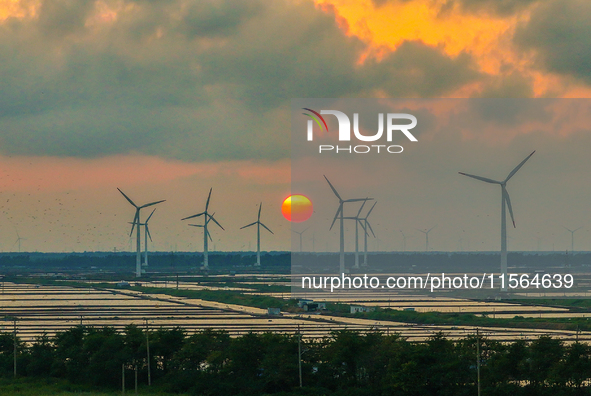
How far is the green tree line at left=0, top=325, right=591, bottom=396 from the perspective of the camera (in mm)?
52219

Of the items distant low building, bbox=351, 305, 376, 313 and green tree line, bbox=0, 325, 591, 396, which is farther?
distant low building, bbox=351, 305, 376, 313

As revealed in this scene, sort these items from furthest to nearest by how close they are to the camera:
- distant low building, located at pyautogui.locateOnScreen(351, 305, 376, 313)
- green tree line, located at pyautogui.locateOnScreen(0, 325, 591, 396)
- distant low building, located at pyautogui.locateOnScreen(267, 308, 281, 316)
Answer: distant low building, located at pyautogui.locateOnScreen(351, 305, 376, 313) < distant low building, located at pyautogui.locateOnScreen(267, 308, 281, 316) < green tree line, located at pyautogui.locateOnScreen(0, 325, 591, 396)

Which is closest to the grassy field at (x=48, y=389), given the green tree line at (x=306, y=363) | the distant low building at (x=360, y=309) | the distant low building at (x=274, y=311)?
the green tree line at (x=306, y=363)

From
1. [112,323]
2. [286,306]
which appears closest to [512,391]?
[112,323]

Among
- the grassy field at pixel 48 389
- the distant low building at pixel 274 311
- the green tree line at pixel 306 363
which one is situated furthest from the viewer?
the distant low building at pixel 274 311

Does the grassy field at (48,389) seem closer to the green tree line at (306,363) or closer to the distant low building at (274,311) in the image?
the green tree line at (306,363)

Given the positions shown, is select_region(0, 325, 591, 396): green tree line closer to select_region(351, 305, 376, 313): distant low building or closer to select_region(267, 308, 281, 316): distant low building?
select_region(267, 308, 281, 316): distant low building

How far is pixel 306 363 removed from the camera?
56938 mm

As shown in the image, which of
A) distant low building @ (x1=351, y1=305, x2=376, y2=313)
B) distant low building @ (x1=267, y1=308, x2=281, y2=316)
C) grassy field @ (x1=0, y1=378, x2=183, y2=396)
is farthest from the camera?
distant low building @ (x1=351, y1=305, x2=376, y2=313)

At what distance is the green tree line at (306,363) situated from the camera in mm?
52219

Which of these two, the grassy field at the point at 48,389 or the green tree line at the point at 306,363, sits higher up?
the green tree line at the point at 306,363

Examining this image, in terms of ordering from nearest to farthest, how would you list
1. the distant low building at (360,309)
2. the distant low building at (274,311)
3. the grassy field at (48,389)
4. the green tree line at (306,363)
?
1. the green tree line at (306,363)
2. the grassy field at (48,389)
3. the distant low building at (274,311)
4. the distant low building at (360,309)

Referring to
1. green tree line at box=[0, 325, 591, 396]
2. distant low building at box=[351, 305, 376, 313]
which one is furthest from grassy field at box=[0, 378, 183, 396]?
distant low building at box=[351, 305, 376, 313]

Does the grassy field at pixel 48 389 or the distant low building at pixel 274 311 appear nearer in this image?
the grassy field at pixel 48 389
